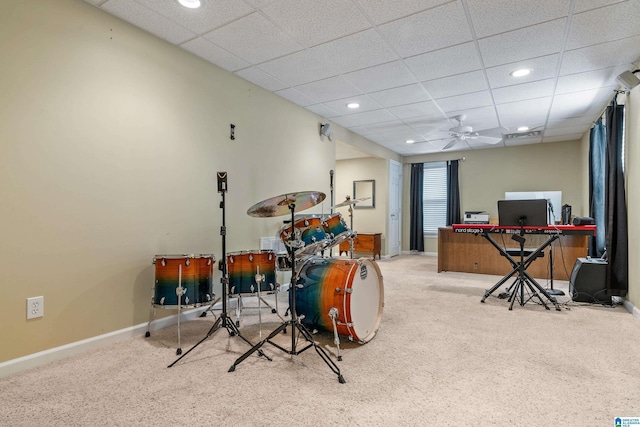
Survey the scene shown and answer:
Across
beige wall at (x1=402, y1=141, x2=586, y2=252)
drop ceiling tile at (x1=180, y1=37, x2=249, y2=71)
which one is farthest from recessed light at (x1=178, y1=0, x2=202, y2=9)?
beige wall at (x1=402, y1=141, x2=586, y2=252)

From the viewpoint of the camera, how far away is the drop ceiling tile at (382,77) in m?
3.39

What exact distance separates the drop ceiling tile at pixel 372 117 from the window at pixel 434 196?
3.22m

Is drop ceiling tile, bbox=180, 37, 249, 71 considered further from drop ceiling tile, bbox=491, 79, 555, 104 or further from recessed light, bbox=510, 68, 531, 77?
drop ceiling tile, bbox=491, 79, 555, 104

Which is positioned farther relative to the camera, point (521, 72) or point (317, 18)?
point (521, 72)

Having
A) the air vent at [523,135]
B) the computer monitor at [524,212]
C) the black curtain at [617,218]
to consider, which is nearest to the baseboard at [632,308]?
the black curtain at [617,218]

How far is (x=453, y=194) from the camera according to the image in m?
7.57

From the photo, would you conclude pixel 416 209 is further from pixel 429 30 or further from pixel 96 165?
pixel 96 165

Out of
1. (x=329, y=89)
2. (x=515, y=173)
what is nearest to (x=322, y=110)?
(x=329, y=89)

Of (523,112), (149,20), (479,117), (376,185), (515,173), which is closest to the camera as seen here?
(149,20)

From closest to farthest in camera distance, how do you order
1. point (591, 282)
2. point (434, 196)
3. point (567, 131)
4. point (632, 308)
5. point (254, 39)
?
point (254, 39)
point (632, 308)
point (591, 282)
point (567, 131)
point (434, 196)

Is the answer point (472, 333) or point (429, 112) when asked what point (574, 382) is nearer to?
point (472, 333)

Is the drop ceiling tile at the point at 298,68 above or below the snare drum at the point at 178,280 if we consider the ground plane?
above

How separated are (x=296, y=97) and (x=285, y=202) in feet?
8.49

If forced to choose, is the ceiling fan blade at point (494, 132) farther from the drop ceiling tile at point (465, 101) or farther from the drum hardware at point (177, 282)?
the drum hardware at point (177, 282)
